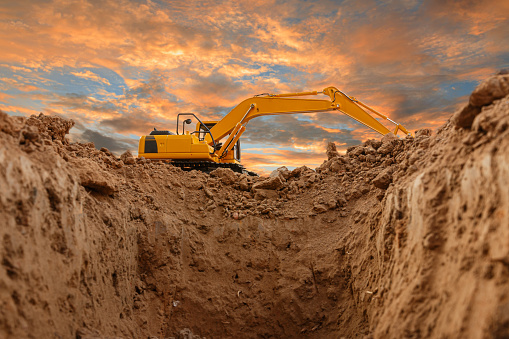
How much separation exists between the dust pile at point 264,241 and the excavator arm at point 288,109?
2.96 m

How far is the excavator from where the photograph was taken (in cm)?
1198

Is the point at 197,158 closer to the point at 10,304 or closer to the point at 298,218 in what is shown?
the point at 298,218

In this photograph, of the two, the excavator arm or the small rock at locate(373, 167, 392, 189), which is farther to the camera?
the excavator arm

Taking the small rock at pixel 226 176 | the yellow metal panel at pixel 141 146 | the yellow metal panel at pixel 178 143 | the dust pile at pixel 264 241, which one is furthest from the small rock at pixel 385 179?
the yellow metal panel at pixel 141 146

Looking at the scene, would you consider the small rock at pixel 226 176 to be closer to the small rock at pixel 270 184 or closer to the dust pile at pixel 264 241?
the dust pile at pixel 264 241

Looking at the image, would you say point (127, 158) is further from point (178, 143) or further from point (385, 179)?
point (385, 179)

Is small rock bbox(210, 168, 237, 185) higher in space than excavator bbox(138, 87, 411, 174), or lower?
lower

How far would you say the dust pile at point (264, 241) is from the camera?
11.5 feet

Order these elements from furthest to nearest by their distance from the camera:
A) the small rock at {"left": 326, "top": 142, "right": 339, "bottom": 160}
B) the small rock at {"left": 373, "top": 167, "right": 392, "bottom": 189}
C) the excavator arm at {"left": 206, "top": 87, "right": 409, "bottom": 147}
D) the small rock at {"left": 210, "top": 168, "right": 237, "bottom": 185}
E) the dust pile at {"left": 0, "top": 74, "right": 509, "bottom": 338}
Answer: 1. the excavator arm at {"left": 206, "top": 87, "right": 409, "bottom": 147}
2. the small rock at {"left": 326, "top": 142, "right": 339, "bottom": 160}
3. the small rock at {"left": 210, "top": 168, "right": 237, "bottom": 185}
4. the small rock at {"left": 373, "top": 167, "right": 392, "bottom": 189}
5. the dust pile at {"left": 0, "top": 74, "right": 509, "bottom": 338}

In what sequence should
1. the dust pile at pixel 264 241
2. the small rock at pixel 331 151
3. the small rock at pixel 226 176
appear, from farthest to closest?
the small rock at pixel 331 151, the small rock at pixel 226 176, the dust pile at pixel 264 241

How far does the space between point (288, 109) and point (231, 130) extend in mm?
2176

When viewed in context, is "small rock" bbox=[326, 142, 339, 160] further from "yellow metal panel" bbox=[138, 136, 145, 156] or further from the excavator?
"yellow metal panel" bbox=[138, 136, 145, 156]

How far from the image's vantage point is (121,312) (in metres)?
5.78

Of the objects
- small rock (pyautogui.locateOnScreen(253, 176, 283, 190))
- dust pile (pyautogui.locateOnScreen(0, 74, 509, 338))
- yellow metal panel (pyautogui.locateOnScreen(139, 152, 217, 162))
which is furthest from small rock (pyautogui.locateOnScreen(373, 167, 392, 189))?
yellow metal panel (pyautogui.locateOnScreen(139, 152, 217, 162))
